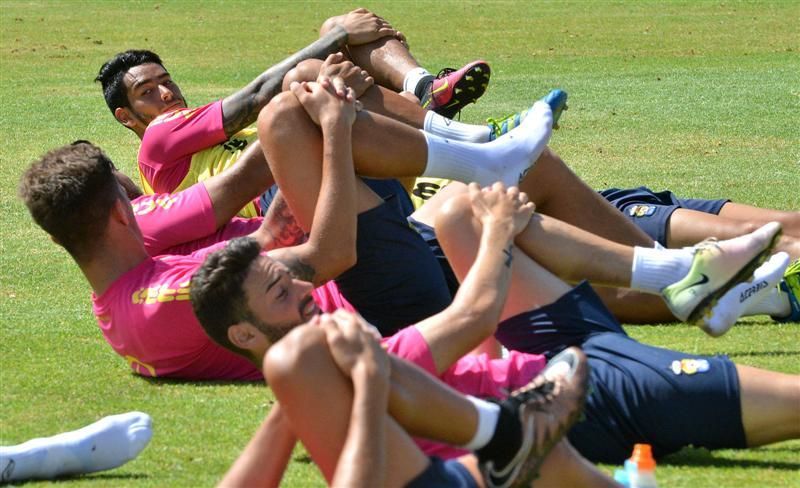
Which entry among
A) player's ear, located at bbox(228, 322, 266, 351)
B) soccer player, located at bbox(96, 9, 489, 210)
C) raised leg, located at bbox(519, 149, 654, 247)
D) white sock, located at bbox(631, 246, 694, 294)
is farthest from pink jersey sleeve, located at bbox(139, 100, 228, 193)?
player's ear, located at bbox(228, 322, 266, 351)

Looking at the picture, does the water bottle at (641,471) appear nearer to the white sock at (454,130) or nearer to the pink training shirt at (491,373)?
the pink training shirt at (491,373)

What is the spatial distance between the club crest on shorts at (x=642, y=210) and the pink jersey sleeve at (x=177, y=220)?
2.10 m

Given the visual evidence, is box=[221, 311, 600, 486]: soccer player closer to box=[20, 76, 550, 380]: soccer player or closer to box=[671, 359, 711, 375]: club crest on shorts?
box=[671, 359, 711, 375]: club crest on shorts

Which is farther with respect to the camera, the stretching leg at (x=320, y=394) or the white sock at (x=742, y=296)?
the white sock at (x=742, y=296)

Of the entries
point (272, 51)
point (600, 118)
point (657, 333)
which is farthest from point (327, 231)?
point (272, 51)

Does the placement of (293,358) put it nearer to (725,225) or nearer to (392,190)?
(392,190)

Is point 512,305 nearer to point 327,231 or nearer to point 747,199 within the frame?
point 327,231

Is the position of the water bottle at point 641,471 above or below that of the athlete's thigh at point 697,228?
above

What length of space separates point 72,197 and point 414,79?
2587mm

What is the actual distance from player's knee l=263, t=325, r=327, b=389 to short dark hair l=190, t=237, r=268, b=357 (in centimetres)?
58

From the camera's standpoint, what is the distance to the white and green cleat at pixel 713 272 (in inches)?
203

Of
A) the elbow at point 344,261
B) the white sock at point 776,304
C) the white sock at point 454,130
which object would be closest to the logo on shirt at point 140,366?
the elbow at point 344,261

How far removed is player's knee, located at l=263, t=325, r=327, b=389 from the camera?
368 cm

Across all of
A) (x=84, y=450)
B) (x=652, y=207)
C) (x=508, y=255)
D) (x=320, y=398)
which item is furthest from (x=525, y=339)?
(x=652, y=207)
